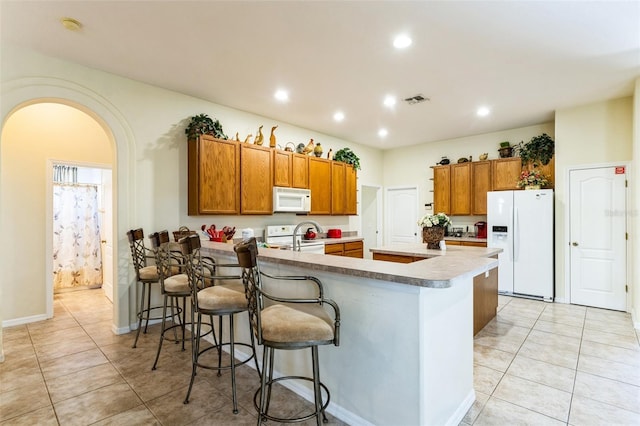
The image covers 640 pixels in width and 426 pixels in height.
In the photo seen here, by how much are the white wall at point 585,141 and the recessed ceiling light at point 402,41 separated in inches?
130

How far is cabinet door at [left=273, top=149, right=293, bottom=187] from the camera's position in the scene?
4793 millimetres

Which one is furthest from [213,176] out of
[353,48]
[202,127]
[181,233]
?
[353,48]

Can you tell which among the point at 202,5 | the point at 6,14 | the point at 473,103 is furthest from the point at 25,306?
the point at 473,103

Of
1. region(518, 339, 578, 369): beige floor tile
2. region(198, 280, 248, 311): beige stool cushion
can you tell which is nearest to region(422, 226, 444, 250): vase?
region(518, 339, 578, 369): beige floor tile

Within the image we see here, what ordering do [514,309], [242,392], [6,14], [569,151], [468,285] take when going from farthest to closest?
[569,151] → [514,309] → [6,14] → [242,392] → [468,285]

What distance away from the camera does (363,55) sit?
9.90 ft

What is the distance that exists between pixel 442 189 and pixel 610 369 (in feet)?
13.2

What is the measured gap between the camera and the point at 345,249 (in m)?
5.72

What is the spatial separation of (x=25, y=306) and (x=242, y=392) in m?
3.36

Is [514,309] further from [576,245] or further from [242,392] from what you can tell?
[242,392]

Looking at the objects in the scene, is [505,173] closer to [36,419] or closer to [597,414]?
[597,414]

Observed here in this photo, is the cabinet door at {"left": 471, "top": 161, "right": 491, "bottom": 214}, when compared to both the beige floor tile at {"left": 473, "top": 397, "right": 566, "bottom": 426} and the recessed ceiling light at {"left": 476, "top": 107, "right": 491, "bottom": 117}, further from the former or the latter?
the beige floor tile at {"left": 473, "top": 397, "right": 566, "bottom": 426}

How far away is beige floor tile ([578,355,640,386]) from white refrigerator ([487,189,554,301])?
83.6 inches

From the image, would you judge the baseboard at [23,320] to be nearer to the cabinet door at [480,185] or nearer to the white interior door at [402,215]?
the white interior door at [402,215]
